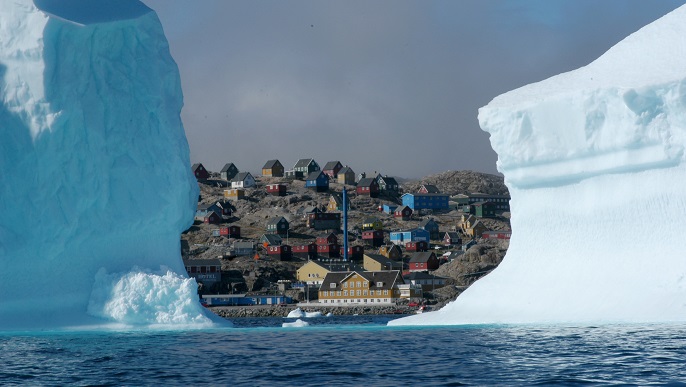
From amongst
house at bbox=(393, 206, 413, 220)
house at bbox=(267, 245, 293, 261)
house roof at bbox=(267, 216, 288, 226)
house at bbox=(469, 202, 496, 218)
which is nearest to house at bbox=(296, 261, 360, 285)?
house at bbox=(267, 245, 293, 261)

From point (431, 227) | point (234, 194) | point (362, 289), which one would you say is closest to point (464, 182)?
point (234, 194)

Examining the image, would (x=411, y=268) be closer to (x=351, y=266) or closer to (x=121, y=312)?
(x=351, y=266)

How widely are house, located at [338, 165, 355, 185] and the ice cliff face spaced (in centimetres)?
8473

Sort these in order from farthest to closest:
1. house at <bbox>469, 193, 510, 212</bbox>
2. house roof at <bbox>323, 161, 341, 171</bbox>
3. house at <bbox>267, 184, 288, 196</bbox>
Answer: house roof at <bbox>323, 161, 341, 171</bbox> → house at <bbox>469, 193, 510, 212</bbox> → house at <bbox>267, 184, 288, 196</bbox>

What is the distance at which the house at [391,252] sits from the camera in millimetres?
85812

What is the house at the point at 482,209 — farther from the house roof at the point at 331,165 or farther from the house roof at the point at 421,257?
Answer: the house roof at the point at 421,257

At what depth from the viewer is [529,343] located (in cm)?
2291

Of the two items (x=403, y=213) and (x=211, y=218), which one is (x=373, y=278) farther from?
(x=403, y=213)

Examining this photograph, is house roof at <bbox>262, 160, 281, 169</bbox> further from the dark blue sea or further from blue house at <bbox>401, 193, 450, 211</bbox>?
the dark blue sea

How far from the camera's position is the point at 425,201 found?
107188 mm

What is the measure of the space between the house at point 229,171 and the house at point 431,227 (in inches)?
1149

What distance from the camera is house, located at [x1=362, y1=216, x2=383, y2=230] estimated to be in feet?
307

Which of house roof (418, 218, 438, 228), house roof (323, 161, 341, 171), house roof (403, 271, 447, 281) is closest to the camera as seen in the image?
house roof (403, 271, 447, 281)

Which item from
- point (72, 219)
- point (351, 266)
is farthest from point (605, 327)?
point (351, 266)
